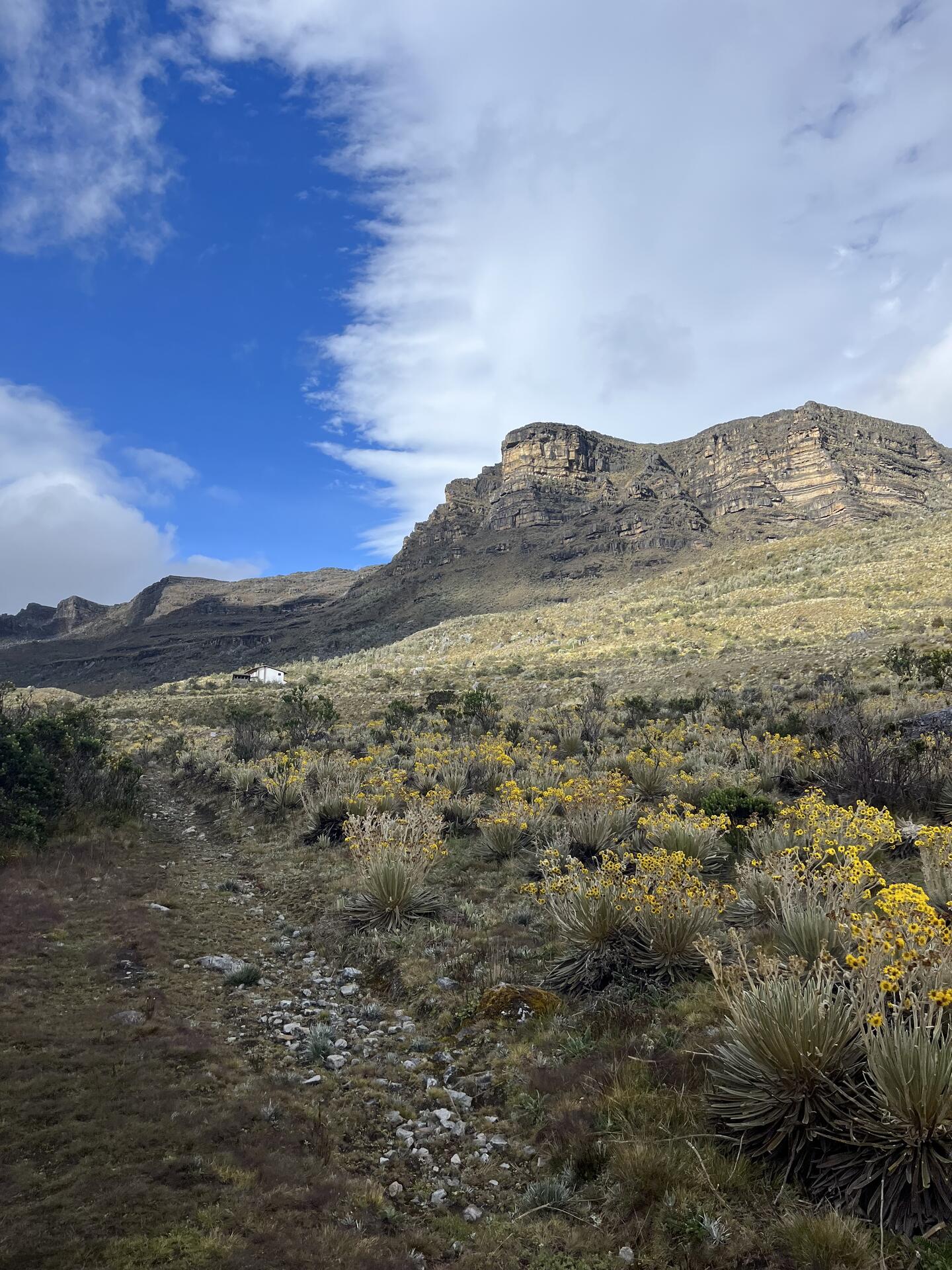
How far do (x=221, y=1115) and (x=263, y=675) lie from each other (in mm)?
51220

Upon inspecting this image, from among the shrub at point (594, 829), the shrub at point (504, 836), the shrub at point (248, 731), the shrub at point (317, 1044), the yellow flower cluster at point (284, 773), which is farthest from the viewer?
the shrub at point (248, 731)

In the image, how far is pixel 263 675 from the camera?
5272 cm

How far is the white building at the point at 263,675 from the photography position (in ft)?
168

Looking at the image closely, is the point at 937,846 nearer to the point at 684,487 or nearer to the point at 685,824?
the point at 685,824

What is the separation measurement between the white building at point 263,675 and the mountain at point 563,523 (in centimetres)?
3724

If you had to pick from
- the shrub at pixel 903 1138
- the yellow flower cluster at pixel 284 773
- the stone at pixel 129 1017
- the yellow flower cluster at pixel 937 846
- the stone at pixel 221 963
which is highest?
the yellow flower cluster at pixel 937 846

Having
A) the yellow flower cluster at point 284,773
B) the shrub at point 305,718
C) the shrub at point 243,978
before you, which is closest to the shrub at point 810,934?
the shrub at point 243,978

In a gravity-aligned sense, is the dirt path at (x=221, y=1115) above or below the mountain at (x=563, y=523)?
below

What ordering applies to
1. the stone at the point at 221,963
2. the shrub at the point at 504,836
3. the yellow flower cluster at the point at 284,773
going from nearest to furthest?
the stone at the point at 221,963 → the shrub at the point at 504,836 → the yellow flower cluster at the point at 284,773

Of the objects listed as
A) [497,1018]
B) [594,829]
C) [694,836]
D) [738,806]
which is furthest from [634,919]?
[738,806]

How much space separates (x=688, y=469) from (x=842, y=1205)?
14057cm

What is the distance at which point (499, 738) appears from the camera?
16.6 meters

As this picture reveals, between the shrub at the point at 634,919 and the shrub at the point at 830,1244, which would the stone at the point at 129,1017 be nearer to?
the shrub at the point at 634,919

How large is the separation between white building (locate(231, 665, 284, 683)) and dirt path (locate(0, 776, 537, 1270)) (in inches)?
1776
